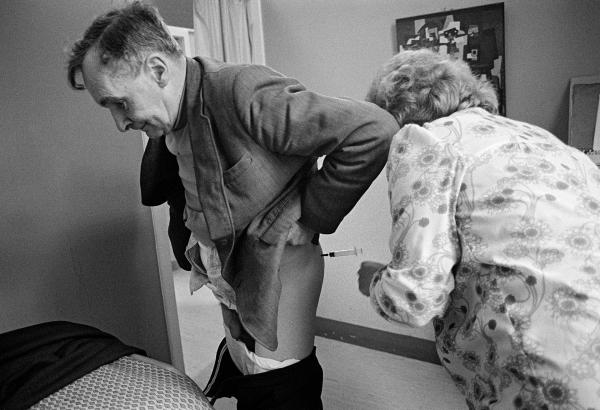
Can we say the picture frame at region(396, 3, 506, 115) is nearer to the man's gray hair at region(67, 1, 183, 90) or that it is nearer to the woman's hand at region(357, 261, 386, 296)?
the woman's hand at region(357, 261, 386, 296)

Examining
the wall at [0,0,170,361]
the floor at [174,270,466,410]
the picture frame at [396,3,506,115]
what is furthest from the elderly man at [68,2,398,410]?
the picture frame at [396,3,506,115]

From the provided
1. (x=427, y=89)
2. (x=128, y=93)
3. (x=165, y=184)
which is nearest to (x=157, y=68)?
(x=128, y=93)

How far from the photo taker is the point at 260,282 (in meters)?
1.03

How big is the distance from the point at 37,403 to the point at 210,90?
730 mm

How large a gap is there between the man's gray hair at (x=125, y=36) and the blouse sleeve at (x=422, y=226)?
1.68ft

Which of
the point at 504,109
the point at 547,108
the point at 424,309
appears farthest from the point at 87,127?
the point at 547,108

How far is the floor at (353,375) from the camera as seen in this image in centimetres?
175

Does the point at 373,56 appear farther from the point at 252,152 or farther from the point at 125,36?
the point at 125,36

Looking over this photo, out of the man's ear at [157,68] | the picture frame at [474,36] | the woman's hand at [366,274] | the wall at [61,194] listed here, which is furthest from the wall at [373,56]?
the man's ear at [157,68]

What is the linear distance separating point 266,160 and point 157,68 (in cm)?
28

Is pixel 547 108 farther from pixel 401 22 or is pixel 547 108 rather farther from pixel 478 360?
pixel 478 360

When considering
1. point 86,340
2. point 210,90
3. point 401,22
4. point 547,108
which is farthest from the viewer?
point 401,22

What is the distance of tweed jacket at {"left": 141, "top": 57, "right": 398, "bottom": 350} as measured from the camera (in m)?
0.93

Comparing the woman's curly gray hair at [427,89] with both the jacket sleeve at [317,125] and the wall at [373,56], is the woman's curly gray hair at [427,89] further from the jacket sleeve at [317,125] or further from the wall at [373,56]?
the wall at [373,56]
